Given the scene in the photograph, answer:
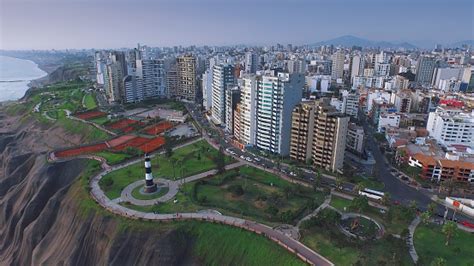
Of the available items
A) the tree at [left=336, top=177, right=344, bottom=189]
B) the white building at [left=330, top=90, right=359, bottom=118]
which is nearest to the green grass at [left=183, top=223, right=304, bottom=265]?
the tree at [left=336, top=177, right=344, bottom=189]

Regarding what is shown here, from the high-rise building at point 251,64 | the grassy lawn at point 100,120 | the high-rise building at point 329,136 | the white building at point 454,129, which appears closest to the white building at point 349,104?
the white building at point 454,129

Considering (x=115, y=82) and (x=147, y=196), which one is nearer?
(x=147, y=196)

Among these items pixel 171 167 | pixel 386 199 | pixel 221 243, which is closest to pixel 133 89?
pixel 171 167

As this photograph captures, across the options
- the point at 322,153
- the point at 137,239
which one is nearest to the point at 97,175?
the point at 137,239

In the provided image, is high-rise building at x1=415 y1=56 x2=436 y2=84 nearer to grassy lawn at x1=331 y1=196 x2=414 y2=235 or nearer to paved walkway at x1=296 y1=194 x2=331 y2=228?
paved walkway at x1=296 y1=194 x2=331 y2=228

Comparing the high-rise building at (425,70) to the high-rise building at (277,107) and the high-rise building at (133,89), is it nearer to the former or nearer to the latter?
the high-rise building at (277,107)

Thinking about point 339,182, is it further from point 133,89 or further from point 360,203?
point 133,89
